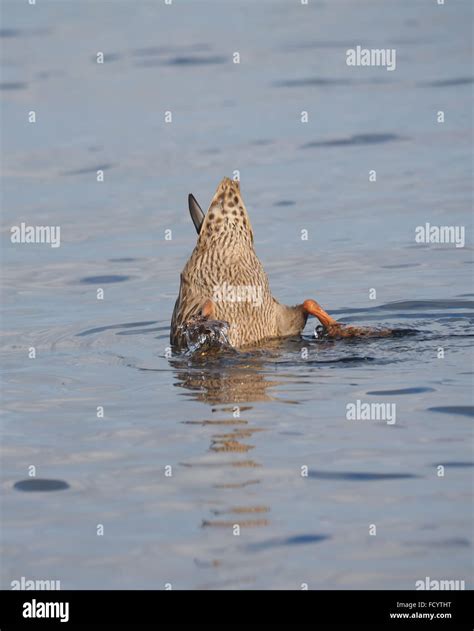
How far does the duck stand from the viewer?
10547mm

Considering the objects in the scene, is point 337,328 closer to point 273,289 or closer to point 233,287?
point 233,287

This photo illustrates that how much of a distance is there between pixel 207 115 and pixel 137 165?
218 cm

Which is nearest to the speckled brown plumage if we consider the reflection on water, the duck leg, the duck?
the duck

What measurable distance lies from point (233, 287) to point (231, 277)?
0.10 metres

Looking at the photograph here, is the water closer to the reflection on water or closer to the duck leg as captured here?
the reflection on water

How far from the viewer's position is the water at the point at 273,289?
6.67 meters

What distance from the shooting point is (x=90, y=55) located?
70.9 ft

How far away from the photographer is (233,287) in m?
10.6

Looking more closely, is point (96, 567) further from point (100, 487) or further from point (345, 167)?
point (345, 167)

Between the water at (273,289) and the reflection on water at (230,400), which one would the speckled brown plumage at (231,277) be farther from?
the reflection on water at (230,400)
